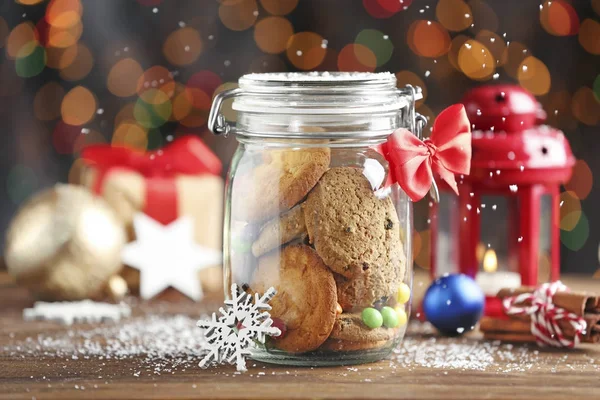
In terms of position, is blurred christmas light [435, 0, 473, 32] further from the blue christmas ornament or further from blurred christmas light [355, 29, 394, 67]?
the blue christmas ornament

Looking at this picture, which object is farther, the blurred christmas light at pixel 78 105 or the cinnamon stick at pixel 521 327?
the blurred christmas light at pixel 78 105

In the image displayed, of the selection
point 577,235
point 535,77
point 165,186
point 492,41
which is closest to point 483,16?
point 492,41

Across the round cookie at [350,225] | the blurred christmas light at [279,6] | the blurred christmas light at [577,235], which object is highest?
the blurred christmas light at [279,6]

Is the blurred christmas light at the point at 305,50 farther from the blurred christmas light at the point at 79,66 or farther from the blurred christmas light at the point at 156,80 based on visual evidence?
the blurred christmas light at the point at 79,66

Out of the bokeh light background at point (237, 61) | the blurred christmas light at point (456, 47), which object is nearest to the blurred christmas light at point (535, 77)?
the bokeh light background at point (237, 61)

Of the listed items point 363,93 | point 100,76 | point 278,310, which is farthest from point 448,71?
point 278,310

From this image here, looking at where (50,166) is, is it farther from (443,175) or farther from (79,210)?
(443,175)

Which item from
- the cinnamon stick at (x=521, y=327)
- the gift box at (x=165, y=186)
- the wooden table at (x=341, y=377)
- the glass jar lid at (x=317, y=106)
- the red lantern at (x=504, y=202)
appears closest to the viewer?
the wooden table at (x=341, y=377)

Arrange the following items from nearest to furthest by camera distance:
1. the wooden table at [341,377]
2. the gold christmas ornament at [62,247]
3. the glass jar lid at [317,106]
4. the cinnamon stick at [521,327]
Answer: the wooden table at [341,377]
the glass jar lid at [317,106]
the cinnamon stick at [521,327]
the gold christmas ornament at [62,247]

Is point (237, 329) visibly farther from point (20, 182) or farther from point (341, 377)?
point (20, 182)
